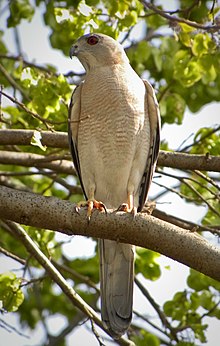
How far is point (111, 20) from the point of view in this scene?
643cm

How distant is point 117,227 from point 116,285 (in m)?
1.50

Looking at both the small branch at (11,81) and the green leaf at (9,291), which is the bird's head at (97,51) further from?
the green leaf at (9,291)

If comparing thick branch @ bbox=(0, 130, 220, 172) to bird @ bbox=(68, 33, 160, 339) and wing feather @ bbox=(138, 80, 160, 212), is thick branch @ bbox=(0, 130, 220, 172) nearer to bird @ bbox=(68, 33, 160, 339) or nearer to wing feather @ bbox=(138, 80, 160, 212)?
bird @ bbox=(68, 33, 160, 339)

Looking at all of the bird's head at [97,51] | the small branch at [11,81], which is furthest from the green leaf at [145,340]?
the bird's head at [97,51]

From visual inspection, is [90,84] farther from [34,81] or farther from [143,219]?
[143,219]

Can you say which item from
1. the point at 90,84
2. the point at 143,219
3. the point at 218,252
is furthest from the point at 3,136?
the point at 218,252

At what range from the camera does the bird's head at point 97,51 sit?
670 centimetres

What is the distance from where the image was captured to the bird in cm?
617

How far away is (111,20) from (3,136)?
4.75 feet

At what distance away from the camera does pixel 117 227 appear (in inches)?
187

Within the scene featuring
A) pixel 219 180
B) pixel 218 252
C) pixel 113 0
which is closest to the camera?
pixel 218 252

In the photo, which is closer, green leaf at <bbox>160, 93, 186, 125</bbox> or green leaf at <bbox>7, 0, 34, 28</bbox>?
green leaf at <bbox>160, 93, 186, 125</bbox>

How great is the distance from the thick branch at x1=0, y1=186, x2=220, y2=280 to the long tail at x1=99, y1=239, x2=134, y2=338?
1.31m

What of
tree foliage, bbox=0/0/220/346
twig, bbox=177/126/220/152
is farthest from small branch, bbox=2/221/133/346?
twig, bbox=177/126/220/152
